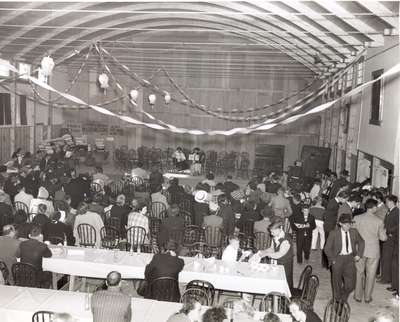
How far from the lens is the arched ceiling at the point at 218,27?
1268 centimetres

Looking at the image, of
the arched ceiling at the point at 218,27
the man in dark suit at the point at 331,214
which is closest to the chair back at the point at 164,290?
the man in dark suit at the point at 331,214

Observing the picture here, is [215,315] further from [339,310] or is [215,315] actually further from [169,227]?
[169,227]

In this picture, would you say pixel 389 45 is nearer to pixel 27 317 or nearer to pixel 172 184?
pixel 172 184

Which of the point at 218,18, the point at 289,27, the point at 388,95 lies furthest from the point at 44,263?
the point at 218,18

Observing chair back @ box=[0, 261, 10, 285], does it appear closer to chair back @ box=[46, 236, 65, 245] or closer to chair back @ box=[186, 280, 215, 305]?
chair back @ box=[46, 236, 65, 245]

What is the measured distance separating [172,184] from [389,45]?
22.7 ft

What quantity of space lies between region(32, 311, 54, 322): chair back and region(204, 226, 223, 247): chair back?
4662 mm

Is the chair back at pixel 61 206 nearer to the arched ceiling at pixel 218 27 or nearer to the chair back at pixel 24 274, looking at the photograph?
→ the chair back at pixel 24 274

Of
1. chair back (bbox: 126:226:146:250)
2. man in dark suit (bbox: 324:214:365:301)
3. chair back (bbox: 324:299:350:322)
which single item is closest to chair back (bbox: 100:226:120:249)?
chair back (bbox: 126:226:146:250)

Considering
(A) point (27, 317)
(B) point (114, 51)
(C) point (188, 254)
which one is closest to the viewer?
(A) point (27, 317)

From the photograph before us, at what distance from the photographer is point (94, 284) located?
32.8 ft

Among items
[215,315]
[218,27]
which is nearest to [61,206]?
[215,315]

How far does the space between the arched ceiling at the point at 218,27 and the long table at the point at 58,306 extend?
5629 mm

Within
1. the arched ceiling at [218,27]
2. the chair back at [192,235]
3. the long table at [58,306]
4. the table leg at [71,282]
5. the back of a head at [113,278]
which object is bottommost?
the table leg at [71,282]
